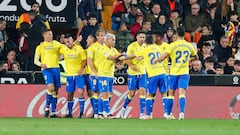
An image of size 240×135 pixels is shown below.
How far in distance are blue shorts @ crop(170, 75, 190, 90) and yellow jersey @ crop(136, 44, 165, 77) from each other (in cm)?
44

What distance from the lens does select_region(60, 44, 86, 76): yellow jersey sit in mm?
24312

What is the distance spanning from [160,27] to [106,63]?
4137 mm

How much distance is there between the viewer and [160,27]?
90.0ft

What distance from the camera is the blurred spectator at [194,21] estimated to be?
28.2 metres

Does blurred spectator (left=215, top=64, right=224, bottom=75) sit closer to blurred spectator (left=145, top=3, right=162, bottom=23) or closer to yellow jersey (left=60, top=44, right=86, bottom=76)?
blurred spectator (left=145, top=3, right=162, bottom=23)

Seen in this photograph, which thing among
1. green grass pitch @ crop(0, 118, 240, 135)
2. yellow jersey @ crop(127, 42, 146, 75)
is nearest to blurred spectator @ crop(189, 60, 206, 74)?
yellow jersey @ crop(127, 42, 146, 75)

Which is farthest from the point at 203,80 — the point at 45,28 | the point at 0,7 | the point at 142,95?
the point at 0,7

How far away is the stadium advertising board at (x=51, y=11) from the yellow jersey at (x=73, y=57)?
3.18m

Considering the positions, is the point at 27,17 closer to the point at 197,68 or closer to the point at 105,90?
the point at 105,90

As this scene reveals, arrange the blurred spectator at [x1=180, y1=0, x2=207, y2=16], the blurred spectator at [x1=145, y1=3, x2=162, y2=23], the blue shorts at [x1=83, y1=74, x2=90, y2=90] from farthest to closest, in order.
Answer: the blurred spectator at [x1=180, y1=0, x2=207, y2=16] < the blurred spectator at [x1=145, y1=3, x2=162, y2=23] < the blue shorts at [x1=83, y1=74, x2=90, y2=90]

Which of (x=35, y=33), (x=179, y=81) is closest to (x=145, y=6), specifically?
(x=35, y=33)

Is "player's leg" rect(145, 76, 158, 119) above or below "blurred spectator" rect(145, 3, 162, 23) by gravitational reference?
below

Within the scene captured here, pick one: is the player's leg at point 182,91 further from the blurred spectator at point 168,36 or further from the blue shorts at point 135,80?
the blurred spectator at point 168,36

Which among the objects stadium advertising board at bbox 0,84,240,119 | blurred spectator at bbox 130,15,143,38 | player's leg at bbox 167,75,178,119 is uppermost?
blurred spectator at bbox 130,15,143,38
